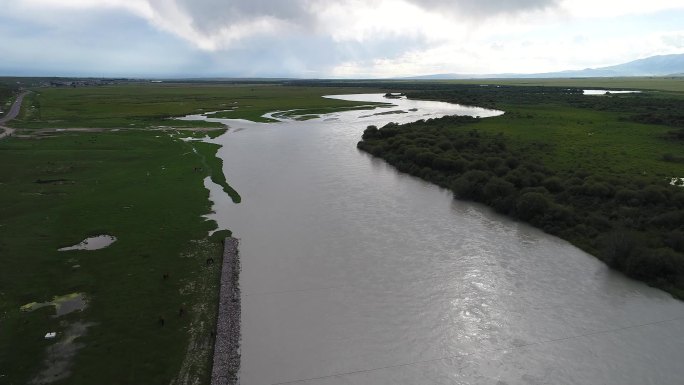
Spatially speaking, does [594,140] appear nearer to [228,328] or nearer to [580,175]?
[580,175]

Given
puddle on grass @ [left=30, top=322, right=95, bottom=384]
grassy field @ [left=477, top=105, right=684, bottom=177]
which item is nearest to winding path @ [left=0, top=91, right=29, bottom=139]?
puddle on grass @ [left=30, top=322, right=95, bottom=384]

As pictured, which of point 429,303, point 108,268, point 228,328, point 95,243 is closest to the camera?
point 228,328

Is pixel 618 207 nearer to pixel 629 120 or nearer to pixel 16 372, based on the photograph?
pixel 16 372

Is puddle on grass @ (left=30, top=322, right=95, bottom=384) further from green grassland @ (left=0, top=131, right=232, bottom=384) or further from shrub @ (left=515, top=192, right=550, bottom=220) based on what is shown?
shrub @ (left=515, top=192, right=550, bottom=220)

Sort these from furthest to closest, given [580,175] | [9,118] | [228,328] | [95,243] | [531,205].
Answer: [9,118], [580,175], [531,205], [95,243], [228,328]

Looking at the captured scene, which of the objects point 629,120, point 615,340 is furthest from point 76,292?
point 629,120

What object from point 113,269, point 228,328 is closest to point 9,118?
point 113,269
